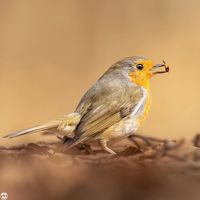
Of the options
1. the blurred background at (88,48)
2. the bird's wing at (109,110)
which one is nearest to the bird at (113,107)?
the bird's wing at (109,110)

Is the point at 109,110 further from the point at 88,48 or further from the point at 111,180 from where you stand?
the point at 88,48

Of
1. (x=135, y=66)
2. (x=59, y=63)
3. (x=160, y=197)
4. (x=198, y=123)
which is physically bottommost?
(x=198, y=123)

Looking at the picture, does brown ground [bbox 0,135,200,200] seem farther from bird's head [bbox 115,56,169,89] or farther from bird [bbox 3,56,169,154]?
bird's head [bbox 115,56,169,89]

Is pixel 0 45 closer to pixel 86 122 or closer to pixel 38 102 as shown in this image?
pixel 38 102

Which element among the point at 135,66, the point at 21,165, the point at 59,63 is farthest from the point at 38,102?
the point at 21,165

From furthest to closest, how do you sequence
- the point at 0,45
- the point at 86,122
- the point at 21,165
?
the point at 0,45, the point at 86,122, the point at 21,165

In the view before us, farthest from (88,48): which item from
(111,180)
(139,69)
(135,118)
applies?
(111,180)

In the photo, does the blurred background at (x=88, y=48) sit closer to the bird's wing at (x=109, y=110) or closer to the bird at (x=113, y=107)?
the bird at (x=113, y=107)
